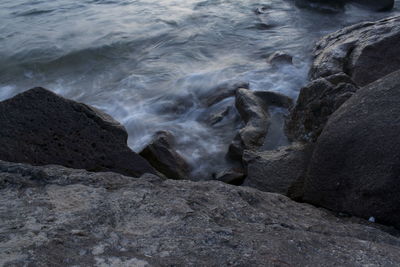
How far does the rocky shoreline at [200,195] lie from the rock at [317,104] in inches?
0.4

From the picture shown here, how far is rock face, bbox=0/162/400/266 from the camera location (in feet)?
5.57

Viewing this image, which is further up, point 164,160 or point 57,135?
point 57,135

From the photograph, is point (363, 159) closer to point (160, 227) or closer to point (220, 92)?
point (160, 227)

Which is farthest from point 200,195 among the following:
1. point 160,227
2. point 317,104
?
point 317,104

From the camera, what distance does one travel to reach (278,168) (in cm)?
326

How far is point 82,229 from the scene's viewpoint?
1851 millimetres

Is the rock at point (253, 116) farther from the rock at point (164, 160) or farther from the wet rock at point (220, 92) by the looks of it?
the rock at point (164, 160)

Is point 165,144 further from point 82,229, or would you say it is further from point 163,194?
point 82,229

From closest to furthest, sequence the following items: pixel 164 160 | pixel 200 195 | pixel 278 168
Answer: pixel 200 195 → pixel 278 168 → pixel 164 160

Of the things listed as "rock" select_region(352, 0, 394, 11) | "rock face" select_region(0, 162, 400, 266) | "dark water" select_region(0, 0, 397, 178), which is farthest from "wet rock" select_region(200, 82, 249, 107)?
"rock" select_region(352, 0, 394, 11)

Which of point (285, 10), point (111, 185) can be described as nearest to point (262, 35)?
point (285, 10)

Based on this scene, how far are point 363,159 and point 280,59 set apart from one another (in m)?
4.01

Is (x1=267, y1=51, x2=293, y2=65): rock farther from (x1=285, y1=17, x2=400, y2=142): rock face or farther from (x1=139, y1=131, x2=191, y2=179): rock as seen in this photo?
(x1=139, y1=131, x2=191, y2=179): rock

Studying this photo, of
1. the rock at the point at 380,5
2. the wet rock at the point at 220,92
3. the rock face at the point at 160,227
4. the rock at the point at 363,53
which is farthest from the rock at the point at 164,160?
the rock at the point at 380,5
